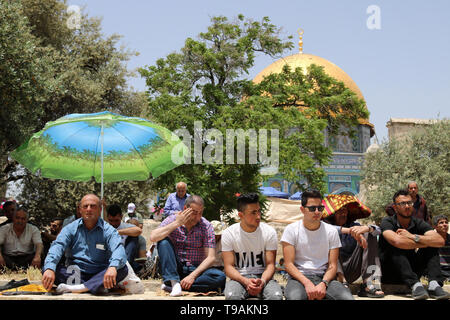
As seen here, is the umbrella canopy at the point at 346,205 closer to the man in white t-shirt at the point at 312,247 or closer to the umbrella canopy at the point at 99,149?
the man in white t-shirt at the point at 312,247

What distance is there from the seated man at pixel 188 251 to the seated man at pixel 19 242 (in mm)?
3256

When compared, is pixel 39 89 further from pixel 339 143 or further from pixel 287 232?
pixel 339 143

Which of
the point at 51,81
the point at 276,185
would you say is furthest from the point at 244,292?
the point at 276,185

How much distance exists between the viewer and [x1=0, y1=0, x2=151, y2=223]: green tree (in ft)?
34.5

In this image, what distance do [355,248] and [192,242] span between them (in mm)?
1971

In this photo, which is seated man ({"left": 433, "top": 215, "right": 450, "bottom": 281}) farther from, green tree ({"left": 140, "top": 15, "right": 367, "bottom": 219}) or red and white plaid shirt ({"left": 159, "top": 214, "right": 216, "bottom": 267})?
green tree ({"left": 140, "top": 15, "right": 367, "bottom": 219})

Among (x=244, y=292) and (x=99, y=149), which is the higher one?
(x=99, y=149)

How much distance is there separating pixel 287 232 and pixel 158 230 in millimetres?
1512

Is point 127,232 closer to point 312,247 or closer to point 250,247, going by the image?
point 250,247

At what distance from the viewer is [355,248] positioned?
6.10 metres

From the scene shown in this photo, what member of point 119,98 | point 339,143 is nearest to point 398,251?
point 119,98

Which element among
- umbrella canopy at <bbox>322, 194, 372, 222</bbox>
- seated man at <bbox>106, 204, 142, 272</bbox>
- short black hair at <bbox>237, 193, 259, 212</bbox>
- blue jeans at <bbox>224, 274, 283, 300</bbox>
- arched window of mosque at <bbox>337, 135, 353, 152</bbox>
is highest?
arched window of mosque at <bbox>337, 135, 353, 152</bbox>

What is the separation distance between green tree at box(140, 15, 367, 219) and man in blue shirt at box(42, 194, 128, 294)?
800cm

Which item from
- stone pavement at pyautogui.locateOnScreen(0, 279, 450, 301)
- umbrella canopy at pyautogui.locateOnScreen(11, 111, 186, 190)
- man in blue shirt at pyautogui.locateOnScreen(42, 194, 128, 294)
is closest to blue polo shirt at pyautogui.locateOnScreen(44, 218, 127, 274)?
man in blue shirt at pyautogui.locateOnScreen(42, 194, 128, 294)
